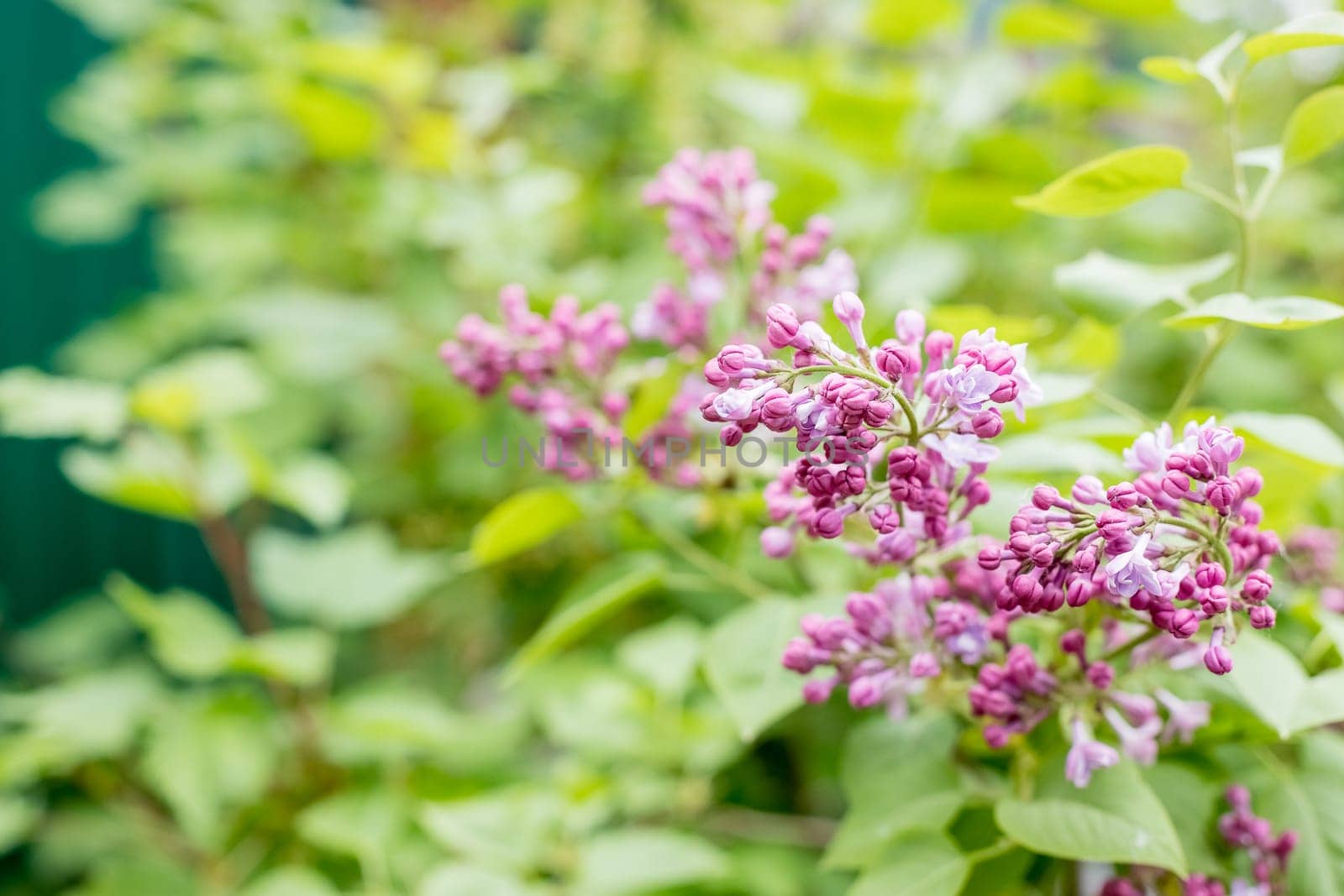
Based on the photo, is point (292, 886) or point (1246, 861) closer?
point (1246, 861)

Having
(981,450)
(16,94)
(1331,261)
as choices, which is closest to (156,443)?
(981,450)

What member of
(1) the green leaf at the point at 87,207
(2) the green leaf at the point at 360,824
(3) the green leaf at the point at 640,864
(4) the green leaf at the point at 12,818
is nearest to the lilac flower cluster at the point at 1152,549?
(3) the green leaf at the point at 640,864

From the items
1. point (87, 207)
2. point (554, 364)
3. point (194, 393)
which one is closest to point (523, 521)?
point (554, 364)

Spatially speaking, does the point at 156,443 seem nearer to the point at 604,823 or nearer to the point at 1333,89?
the point at 604,823

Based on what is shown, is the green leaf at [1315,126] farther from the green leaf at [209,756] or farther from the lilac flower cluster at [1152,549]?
the green leaf at [209,756]

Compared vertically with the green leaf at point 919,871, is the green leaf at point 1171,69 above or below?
above

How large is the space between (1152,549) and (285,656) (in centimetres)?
88

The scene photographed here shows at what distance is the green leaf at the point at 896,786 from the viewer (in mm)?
607

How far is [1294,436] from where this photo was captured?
1.98 feet

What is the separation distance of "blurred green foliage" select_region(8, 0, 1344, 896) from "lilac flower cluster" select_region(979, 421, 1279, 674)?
0.10 m

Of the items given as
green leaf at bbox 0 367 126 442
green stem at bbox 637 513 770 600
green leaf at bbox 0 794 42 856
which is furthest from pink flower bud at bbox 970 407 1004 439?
green leaf at bbox 0 794 42 856

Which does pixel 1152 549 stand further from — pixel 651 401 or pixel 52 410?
pixel 52 410

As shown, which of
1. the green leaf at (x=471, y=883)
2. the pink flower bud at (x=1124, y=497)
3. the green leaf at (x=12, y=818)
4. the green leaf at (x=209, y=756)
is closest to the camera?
the pink flower bud at (x=1124, y=497)

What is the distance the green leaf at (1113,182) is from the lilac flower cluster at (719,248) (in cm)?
17
